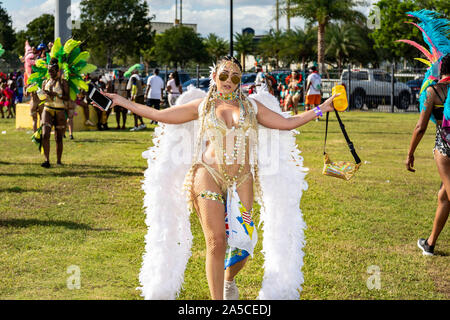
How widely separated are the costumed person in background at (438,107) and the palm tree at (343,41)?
54.2 m

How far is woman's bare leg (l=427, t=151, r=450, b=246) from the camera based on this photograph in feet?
17.7

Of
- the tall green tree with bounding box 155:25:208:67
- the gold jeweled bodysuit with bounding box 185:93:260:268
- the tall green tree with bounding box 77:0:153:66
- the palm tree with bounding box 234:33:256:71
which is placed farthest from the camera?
the palm tree with bounding box 234:33:256:71

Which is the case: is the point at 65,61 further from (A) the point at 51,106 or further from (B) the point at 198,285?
(B) the point at 198,285

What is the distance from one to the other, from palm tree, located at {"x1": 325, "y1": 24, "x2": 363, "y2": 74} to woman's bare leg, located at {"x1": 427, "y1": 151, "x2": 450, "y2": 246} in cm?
5477

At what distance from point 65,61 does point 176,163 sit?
6.51 meters

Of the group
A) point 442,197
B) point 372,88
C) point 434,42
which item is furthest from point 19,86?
point 442,197

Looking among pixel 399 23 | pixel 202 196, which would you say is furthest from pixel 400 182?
pixel 399 23

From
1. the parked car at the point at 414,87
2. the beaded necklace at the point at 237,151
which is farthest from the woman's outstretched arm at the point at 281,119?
the parked car at the point at 414,87

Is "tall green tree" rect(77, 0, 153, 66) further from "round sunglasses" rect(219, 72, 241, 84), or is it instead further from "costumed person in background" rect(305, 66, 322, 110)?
"round sunglasses" rect(219, 72, 241, 84)

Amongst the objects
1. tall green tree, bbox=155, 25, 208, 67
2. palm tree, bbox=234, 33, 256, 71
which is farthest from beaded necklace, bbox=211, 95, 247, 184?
palm tree, bbox=234, 33, 256, 71

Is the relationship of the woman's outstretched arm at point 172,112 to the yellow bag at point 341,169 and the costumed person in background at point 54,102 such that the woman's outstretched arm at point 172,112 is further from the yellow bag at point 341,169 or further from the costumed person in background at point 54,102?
the costumed person in background at point 54,102

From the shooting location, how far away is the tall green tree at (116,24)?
5816 centimetres
